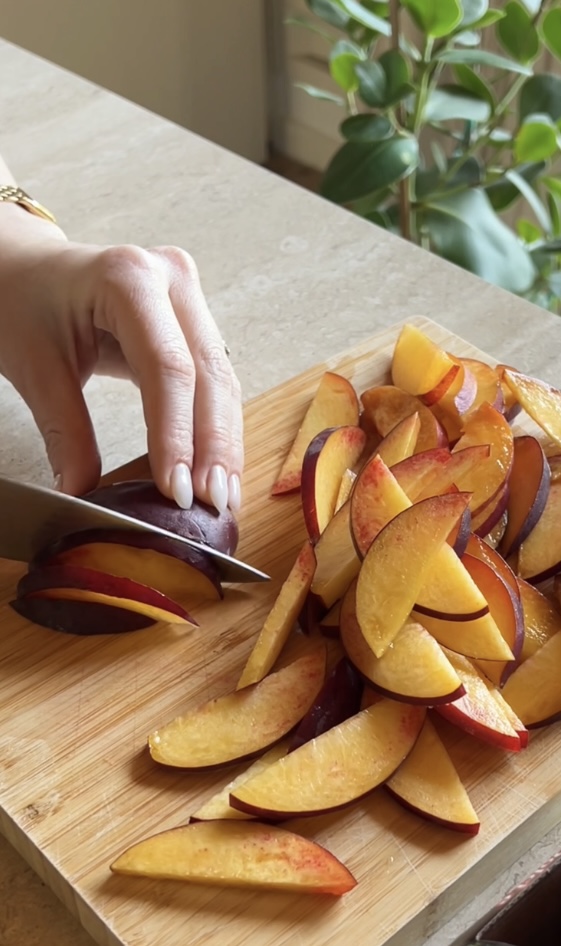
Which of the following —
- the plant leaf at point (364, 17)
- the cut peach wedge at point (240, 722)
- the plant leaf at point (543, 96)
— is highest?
the plant leaf at point (364, 17)

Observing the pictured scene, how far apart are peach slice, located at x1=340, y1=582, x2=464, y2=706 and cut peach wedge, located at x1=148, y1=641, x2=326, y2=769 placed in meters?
0.05

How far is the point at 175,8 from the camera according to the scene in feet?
11.0

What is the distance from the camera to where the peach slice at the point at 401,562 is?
0.87m

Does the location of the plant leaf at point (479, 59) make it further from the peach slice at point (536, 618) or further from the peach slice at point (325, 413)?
the peach slice at point (536, 618)

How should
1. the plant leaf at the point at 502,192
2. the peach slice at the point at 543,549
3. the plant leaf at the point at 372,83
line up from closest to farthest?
the peach slice at the point at 543,549 < the plant leaf at the point at 372,83 < the plant leaf at the point at 502,192

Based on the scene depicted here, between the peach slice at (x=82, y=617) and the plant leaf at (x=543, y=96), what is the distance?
1.45 meters

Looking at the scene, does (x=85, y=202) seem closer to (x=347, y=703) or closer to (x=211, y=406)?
(x=211, y=406)

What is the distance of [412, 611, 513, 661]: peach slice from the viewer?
2.84ft

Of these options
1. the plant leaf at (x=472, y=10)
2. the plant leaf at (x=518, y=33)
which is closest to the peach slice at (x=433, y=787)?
the plant leaf at (x=472, y=10)

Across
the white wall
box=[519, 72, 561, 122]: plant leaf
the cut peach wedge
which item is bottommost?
the white wall

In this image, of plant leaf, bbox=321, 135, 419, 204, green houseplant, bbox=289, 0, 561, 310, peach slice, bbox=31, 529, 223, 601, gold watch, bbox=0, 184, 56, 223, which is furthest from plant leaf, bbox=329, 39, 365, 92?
peach slice, bbox=31, 529, 223, 601

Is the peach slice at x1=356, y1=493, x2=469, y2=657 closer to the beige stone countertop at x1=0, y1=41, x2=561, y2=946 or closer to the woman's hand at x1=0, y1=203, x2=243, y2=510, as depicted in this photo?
the woman's hand at x1=0, y1=203, x2=243, y2=510

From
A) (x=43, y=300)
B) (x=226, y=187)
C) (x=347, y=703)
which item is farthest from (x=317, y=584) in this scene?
(x=226, y=187)

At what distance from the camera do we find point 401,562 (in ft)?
2.89
